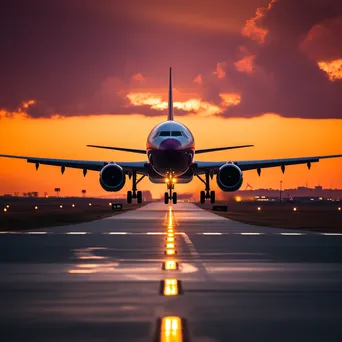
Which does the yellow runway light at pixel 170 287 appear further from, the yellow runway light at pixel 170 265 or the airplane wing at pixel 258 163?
the airplane wing at pixel 258 163

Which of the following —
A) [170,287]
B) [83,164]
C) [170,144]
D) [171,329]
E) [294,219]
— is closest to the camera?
[171,329]

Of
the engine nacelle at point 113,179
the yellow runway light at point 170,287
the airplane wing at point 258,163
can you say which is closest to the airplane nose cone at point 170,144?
the engine nacelle at point 113,179

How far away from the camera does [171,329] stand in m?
11.1

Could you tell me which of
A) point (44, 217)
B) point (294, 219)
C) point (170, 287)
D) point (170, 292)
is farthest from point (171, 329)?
point (44, 217)

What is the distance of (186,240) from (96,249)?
6.91m

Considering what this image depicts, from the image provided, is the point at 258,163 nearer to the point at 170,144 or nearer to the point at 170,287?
the point at 170,144

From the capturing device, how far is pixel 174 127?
6147cm

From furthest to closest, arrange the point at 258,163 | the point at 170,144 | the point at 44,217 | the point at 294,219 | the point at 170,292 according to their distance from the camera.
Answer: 1. the point at 258,163
2. the point at 44,217
3. the point at 294,219
4. the point at 170,144
5. the point at 170,292

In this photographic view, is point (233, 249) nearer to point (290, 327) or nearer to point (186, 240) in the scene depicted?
point (186, 240)

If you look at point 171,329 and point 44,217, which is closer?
point 171,329

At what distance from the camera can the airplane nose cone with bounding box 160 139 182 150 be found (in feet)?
194

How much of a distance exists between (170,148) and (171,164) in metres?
1.59

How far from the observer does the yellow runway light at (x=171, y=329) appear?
1038cm

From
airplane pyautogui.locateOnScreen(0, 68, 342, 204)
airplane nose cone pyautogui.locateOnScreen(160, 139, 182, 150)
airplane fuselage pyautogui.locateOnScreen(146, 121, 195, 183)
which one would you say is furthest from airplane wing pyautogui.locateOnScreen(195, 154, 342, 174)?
airplane nose cone pyautogui.locateOnScreen(160, 139, 182, 150)
